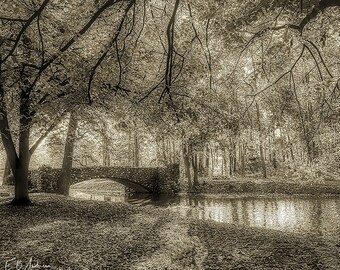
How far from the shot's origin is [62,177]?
2062 cm

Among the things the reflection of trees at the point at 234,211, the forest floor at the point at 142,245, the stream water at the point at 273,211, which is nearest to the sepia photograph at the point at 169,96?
the forest floor at the point at 142,245

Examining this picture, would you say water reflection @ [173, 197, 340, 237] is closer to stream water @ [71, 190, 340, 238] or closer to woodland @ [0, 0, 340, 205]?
stream water @ [71, 190, 340, 238]

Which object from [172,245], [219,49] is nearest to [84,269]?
[172,245]

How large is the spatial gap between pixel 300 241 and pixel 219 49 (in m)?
6.43

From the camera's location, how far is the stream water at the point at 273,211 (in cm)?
1609

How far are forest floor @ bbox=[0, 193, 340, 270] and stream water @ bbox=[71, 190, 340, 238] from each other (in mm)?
5876

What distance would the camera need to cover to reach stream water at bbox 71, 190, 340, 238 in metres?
16.1

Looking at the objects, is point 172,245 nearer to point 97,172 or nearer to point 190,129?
point 190,129

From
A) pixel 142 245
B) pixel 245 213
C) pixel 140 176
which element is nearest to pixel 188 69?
pixel 142 245

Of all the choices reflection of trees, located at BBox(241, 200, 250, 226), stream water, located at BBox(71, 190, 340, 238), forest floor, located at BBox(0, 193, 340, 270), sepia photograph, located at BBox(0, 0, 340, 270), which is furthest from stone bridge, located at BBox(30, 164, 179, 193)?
forest floor, located at BBox(0, 193, 340, 270)

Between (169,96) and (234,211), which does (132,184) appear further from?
(169,96)

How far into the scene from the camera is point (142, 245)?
8.34m

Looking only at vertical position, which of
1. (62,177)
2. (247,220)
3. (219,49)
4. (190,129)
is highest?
(219,49)

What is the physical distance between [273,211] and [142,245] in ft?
48.9
